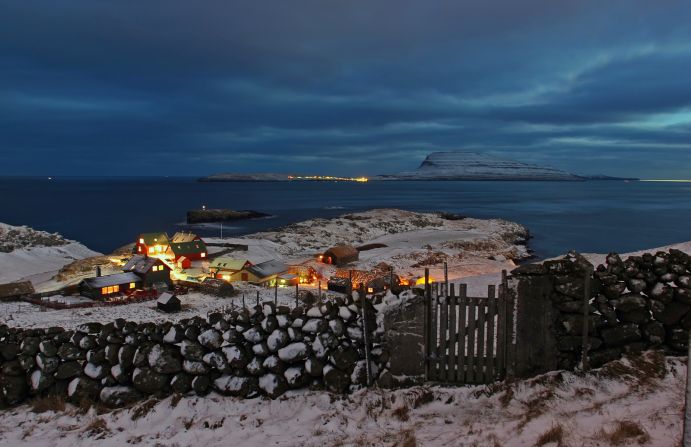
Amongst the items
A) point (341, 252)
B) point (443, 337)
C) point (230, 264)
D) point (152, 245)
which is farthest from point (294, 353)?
point (152, 245)

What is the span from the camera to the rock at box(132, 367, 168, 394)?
8742mm

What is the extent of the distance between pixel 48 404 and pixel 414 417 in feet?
22.9

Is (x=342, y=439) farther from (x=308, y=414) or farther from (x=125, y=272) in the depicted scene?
(x=125, y=272)

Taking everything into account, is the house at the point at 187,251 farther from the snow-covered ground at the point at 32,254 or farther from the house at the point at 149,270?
the snow-covered ground at the point at 32,254

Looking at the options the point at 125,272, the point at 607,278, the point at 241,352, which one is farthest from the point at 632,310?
the point at 125,272

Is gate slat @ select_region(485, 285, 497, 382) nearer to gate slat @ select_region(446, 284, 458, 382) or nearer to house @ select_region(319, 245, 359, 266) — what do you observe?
gate slat @ select_region(446, 284, 458, 382)

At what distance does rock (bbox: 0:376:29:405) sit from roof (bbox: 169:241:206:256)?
4830 cm

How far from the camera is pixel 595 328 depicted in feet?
26.0

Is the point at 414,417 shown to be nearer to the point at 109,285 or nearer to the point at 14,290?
the point at 109,285

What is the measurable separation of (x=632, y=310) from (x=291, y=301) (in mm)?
27103

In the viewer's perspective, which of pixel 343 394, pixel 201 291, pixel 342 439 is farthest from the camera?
pixel 201 291

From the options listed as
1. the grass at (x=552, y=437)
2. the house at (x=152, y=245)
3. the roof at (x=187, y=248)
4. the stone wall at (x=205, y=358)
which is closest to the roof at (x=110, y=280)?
the roof at (x=187, y=248)

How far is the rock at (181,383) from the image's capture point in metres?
8.73

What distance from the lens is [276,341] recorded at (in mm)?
8711
